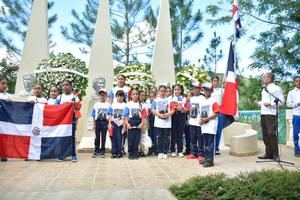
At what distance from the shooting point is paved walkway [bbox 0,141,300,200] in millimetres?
4891

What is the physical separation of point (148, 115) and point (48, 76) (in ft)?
10.6

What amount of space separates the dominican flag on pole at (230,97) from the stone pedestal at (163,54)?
6.24 m

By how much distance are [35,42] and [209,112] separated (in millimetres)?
7759

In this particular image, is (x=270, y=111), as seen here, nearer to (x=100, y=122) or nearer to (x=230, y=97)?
(x=230, y=97)

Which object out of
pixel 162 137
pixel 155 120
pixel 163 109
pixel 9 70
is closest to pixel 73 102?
pixel 155 120

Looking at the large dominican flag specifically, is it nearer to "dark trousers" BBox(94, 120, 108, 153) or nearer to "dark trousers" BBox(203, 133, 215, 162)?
"dark trousers" BBox(94, 120, 108, 153)

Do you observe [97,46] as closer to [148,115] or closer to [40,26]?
[40,26]

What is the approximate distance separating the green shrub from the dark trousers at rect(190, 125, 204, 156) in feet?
9.75

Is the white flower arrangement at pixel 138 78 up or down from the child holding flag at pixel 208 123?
up

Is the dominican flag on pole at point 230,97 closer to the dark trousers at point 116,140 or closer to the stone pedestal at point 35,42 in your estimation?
the dark trousers at point 116,140

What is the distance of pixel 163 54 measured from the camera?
1398 centimetres

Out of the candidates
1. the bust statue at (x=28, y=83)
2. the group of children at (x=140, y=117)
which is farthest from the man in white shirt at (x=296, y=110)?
the bust statue at (x=28, y=83)

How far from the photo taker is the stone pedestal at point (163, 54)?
13844mm

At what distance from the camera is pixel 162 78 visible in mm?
13820
